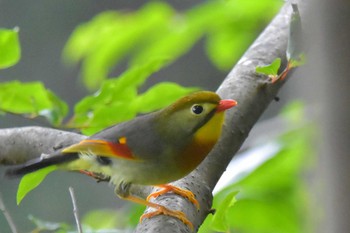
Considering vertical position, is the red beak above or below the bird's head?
above

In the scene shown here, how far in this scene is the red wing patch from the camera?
132 centimetres

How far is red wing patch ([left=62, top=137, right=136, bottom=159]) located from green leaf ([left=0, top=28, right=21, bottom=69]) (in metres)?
0.26

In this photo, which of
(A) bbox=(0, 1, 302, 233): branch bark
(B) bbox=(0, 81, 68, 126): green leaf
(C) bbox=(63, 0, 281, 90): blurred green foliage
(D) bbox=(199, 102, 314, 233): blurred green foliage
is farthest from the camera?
(C) bbox=(63, 0, 281, 90): blurred green foliage

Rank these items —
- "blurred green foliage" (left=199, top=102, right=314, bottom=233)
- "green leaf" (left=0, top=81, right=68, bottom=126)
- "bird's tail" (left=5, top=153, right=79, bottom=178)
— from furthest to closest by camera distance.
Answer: "blurred green foliage" (left=199, top=102, right=314, bottom=233) < "green leaf" (left=0, top=81, right=68, bottom=126) < "bird's tail" (left=5, top=153, right=79, bottom=178)

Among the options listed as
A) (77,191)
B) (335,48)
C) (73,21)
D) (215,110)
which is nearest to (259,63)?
(215,110)

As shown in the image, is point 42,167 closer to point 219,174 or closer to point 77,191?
point 219,174

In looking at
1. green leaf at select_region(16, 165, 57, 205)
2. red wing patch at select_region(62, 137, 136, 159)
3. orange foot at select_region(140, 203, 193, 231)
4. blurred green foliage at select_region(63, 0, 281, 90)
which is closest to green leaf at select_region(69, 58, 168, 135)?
red wing patch at select_region(62, 137, 136, 159)

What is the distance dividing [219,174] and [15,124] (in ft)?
12.1

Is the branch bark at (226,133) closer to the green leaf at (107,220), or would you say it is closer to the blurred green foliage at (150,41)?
the blurred green foliage at (150,41)

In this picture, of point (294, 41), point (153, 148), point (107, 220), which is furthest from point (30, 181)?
point (107, 220)

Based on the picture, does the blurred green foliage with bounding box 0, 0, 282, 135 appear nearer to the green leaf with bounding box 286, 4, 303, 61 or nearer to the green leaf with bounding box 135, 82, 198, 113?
the green leaf with bounding box 135, 82, 198, 113

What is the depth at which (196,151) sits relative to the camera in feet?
Answer: 4.42

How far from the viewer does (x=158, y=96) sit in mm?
1514

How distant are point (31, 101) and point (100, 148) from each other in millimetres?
263
